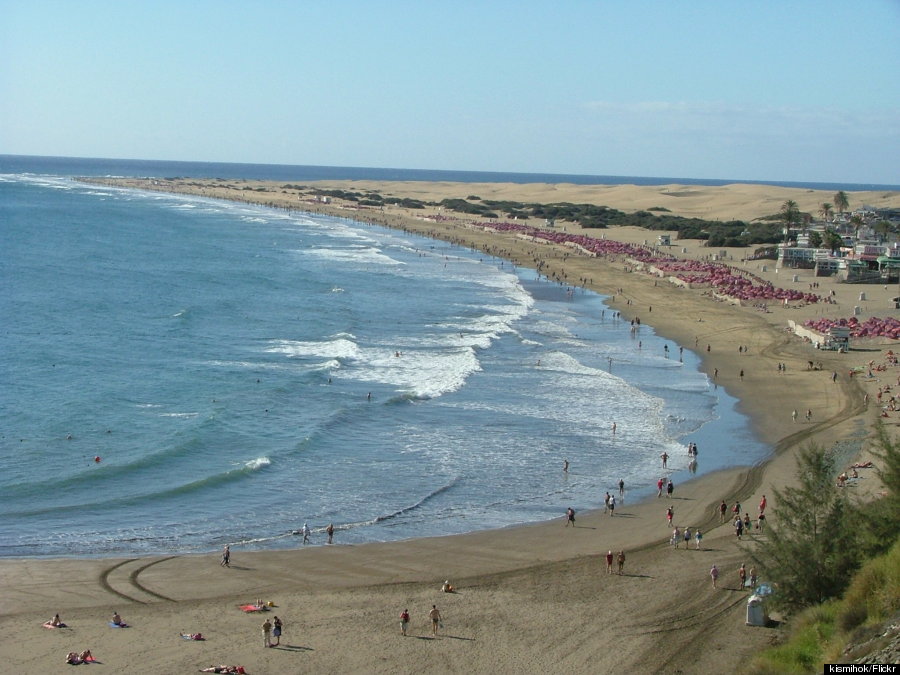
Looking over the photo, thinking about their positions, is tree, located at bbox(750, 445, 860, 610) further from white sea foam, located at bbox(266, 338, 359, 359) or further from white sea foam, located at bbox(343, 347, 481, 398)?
white sea foam, located at bbox(266, 338, 359, 359)

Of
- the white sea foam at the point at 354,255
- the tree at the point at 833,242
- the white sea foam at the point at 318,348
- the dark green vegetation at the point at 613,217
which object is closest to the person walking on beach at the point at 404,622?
the white sea foam at the point at 318,348

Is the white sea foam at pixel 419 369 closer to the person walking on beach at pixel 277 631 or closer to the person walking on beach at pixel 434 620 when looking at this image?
the person walking on beach at pixel 434 620

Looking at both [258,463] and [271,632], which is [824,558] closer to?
[271,632]

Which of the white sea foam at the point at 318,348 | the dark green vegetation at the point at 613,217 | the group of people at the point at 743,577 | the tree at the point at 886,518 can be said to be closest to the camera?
A: the tree at the point at 886,518

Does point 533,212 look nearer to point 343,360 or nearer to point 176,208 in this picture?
point 176,208

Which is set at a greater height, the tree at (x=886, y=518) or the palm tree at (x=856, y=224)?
the palm tree at (x=856, y=224)

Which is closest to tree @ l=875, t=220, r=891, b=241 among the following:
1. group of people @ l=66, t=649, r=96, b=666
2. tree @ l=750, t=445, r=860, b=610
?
tree @ l=750, t=445, r=860, b=610

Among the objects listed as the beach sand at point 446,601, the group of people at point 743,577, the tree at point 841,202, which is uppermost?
the tree at point 841,202

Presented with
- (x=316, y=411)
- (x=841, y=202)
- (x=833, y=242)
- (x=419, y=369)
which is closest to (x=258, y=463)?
(x=316, y=411)
